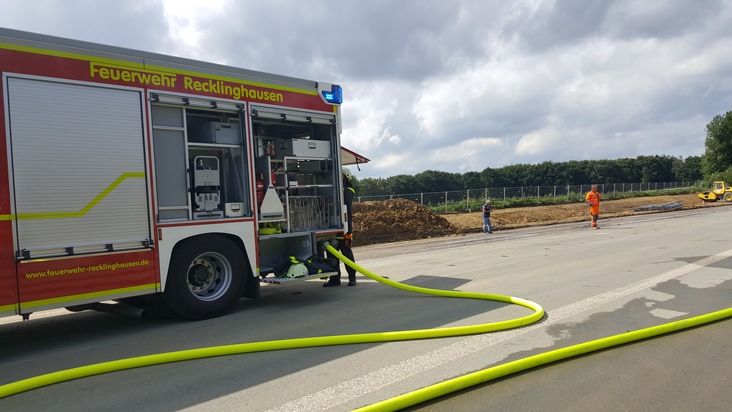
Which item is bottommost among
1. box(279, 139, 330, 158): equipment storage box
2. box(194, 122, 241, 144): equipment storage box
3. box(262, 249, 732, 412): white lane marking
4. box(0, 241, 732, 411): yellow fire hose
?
box(262, 249, 732, 412): white lane marking

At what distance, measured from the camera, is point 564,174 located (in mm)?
91188

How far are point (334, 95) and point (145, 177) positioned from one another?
3.28 meters

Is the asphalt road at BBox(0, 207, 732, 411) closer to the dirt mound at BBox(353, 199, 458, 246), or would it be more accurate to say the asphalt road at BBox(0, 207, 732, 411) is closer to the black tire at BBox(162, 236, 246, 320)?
the black tire at BBox(162, 236, 246, 320)

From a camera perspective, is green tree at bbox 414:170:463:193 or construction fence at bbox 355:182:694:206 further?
green tree at bbox 414:170:463:193

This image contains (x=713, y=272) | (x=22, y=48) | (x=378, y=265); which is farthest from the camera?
(x=378, y=265)

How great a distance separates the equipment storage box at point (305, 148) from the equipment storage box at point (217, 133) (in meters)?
0.79

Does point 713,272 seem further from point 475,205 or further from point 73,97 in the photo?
point 475,205

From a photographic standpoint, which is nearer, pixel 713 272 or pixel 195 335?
pixel 195 335

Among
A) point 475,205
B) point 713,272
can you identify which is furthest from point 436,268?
point 475,205

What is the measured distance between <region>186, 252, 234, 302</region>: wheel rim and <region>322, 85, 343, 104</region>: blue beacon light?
297 cm

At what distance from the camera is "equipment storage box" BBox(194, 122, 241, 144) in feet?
22.7

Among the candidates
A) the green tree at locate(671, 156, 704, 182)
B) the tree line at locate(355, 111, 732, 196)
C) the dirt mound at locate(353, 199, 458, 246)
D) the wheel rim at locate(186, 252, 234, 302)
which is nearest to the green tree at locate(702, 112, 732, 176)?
the tree line at locate(355, 111, 732, 196)

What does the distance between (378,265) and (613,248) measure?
19.3ft

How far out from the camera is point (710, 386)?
13.0ft
